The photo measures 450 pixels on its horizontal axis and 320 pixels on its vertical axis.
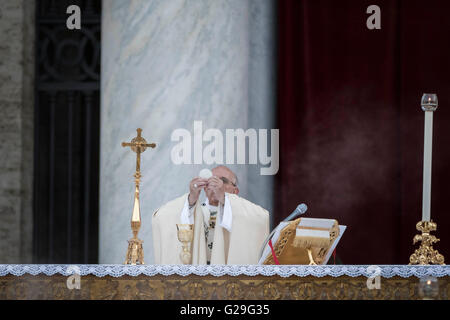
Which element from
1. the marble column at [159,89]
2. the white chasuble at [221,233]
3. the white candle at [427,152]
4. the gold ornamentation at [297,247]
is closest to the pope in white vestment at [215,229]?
the white chasuble at [221,233]

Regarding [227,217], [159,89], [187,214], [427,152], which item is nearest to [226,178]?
[227,217]

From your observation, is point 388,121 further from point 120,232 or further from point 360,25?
point 120,232

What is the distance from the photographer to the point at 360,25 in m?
4.56

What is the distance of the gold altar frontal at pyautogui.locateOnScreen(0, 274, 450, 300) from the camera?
200cm

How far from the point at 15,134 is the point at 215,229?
6.45 feet

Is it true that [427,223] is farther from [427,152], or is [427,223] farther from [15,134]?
[15,134]

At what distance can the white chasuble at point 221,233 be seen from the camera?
131 inches

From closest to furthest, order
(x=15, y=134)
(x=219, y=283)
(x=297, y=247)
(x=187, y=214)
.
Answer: (x=219, y=283), (x=297, y=247), (x=187, y=214), (x=15, y=134)

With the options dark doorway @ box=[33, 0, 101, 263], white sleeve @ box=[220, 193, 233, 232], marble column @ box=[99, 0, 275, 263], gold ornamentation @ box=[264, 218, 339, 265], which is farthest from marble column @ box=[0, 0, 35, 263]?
gold ornamentation @ box=[264, 218, 339, 265]

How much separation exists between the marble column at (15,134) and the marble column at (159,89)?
59cm

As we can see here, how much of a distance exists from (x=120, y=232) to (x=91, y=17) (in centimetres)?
167

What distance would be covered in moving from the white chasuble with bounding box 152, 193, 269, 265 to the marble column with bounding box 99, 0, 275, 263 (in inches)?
31.1

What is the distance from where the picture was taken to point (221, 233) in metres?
3.33

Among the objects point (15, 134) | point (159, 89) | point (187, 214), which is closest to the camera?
point (187, 214)
